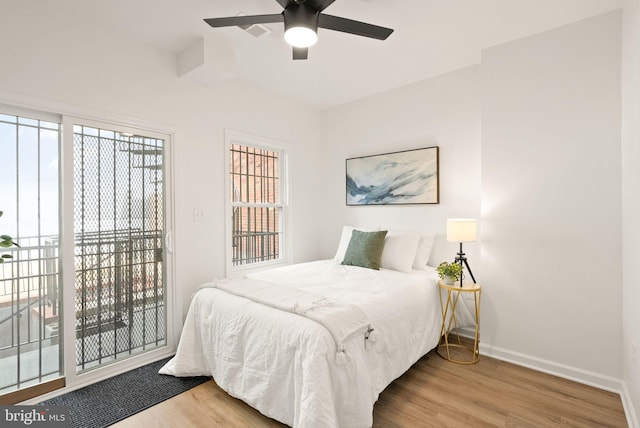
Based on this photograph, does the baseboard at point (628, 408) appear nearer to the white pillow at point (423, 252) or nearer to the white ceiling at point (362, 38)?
the white pillow at point (423, 252)

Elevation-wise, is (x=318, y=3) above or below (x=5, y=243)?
above

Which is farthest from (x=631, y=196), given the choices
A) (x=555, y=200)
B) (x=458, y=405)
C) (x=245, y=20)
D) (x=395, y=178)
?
(x=245, y=20)

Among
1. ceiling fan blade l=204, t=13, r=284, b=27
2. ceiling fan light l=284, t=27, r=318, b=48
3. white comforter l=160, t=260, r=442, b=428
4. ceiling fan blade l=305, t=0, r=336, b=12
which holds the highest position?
ceiling fan blade l=305, t=0, r=336, b=12

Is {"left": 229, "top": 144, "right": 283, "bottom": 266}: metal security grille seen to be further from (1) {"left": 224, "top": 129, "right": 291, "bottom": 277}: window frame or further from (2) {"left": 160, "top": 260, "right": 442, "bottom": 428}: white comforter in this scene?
(2) {"left": 160, "top": 260, "right": 442, "bottom": 428}: white comforter

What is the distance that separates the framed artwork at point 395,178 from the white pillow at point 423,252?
1.35 feet

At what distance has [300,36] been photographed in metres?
1.89

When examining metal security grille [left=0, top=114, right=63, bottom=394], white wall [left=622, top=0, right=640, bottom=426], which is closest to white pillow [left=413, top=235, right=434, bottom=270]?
white wall [left=622, top=0, right=640, bottom=426]

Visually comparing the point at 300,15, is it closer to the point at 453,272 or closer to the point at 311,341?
the point at 311,341

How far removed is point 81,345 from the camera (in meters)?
2.42

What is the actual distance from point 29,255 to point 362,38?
116 inches

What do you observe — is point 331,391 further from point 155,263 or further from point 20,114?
point 20,114

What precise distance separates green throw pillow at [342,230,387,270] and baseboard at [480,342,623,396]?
1.19m

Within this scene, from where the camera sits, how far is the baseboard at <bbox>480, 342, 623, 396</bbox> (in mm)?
2268

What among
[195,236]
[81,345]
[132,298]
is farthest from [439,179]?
[81,345]
